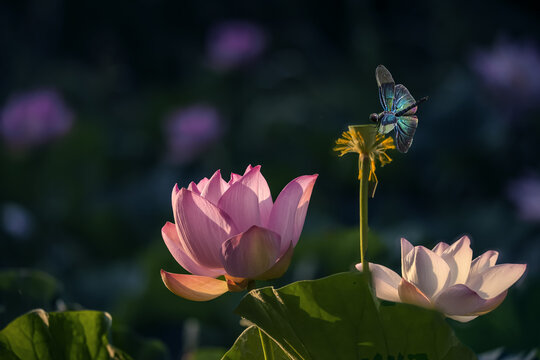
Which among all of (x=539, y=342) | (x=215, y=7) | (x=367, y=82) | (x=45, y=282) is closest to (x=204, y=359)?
(x=45, y=282)

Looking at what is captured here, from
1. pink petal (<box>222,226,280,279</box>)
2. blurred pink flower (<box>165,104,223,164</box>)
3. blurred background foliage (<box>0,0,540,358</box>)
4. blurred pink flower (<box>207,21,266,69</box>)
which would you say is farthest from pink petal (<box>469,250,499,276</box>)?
blurred pink flower (<box>207,21,266,69</box>)

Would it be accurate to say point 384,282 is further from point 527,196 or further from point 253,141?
point 253,141

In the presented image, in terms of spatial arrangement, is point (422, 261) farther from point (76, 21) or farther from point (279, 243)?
point (76, 21)

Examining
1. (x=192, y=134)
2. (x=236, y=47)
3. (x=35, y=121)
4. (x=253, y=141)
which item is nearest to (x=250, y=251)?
→ (x=35, y=121)

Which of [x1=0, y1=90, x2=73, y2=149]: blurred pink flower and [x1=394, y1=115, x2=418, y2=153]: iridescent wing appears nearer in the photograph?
[x1=394, y1=115, x2=418, y2=153]: iridescent wing

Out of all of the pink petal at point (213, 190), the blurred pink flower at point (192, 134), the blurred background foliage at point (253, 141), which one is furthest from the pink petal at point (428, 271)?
the blurred pink flower at point (192, 134)

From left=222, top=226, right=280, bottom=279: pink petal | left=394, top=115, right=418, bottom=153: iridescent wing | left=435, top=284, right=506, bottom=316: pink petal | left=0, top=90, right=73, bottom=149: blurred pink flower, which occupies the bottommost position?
left=0, top=90, right=73, bottom=149: blurred pink flower

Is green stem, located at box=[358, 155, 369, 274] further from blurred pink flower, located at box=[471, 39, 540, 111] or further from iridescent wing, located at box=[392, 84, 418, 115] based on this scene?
blurred pink flower, located at box=[471, 39, 540, 111]
